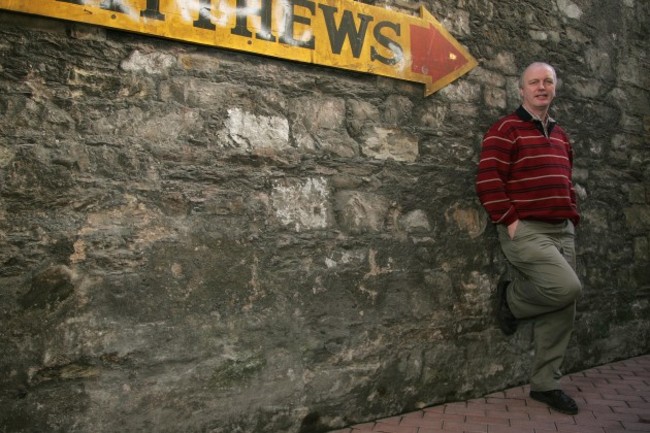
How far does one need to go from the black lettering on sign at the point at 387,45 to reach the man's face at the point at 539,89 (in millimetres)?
798

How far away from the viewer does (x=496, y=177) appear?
280cm

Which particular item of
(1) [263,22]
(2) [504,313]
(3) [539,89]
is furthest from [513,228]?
(1) [263,22]

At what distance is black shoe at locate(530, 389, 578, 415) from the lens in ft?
8.83

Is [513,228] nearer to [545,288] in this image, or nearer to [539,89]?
[545,288]

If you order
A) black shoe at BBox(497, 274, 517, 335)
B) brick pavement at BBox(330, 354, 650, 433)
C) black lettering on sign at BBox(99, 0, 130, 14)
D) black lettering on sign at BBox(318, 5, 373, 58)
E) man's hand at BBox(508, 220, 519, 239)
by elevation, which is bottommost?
brick pavement at BBox(330, 354, 650, 433)

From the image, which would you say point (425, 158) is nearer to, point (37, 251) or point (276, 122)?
point (276, 122)

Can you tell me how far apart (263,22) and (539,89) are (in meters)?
1.61

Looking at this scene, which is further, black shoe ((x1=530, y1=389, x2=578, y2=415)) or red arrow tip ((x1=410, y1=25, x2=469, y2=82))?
red arrow tip ((x1=410, y1=25, x2=469, y2=82))

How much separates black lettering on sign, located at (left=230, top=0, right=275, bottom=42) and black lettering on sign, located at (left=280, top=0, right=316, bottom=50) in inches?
2.9

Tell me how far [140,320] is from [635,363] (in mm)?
3313

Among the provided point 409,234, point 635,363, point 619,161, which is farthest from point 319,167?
point 635,363

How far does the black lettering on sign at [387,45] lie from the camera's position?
2691 mm

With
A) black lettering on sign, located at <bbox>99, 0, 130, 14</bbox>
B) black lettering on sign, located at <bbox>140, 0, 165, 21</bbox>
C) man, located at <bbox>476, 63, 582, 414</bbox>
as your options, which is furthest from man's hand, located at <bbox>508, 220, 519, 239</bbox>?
black lettering on sign, located at <bbox>99, 0, 130, 14</bbox>

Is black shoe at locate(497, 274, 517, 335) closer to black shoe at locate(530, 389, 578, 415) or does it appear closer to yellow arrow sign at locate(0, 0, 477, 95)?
black shoe at locate(530, 389, 578, 415)
